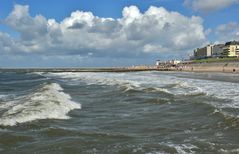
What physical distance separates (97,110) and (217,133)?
8.88 metres

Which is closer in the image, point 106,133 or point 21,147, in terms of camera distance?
point 21,147

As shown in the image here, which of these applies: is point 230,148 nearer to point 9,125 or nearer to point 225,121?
point 225,121

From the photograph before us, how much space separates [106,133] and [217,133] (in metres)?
3.72

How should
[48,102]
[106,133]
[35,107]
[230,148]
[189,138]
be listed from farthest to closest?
[48,102], [35,107], [106,133], [189,138], [230,148]

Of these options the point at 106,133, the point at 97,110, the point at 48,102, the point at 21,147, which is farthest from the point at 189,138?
the point at 48,102

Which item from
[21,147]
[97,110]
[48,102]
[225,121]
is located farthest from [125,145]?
[48,102]

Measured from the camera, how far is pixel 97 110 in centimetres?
2208

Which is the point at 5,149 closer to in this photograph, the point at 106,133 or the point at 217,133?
the point at 106,133

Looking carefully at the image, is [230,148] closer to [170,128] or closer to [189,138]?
[189,138]

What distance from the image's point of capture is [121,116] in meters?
19.4

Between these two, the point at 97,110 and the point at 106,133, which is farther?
the point at 97,110

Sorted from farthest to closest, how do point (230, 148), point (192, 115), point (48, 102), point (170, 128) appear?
point (48, 102) → point (192, 115) → point (170, 128) → point (230, 148)

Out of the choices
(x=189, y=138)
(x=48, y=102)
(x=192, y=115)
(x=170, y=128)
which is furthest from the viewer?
(x=48, y=102)

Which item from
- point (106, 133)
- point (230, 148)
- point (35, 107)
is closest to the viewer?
point (230, 148)
